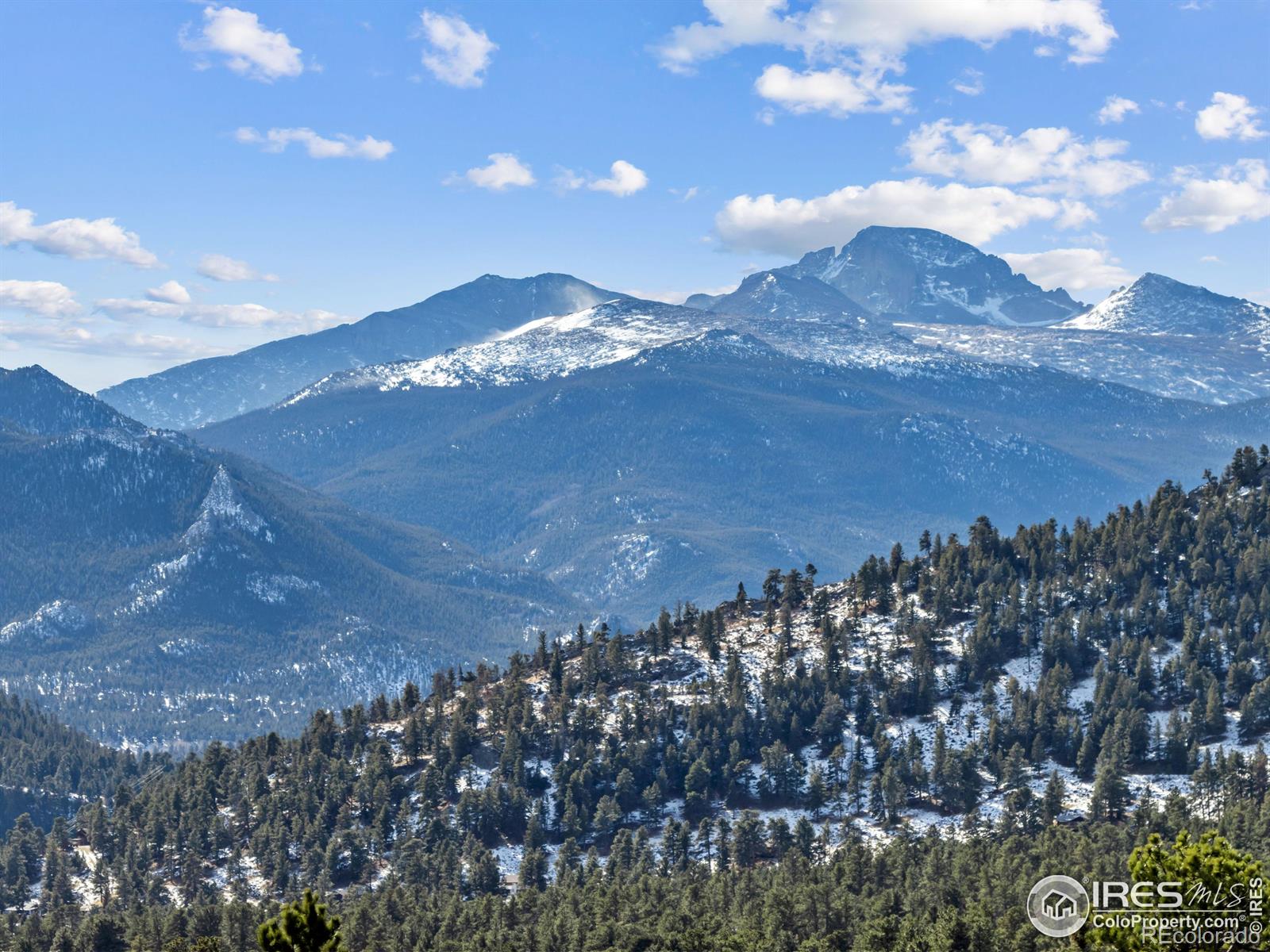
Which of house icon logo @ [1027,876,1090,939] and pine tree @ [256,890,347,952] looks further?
house icon logo @ [1027,876,1090,939]

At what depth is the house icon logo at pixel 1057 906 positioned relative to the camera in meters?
135

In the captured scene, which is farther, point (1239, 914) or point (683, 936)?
point (683, 936)

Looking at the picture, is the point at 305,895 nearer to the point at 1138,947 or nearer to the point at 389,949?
the point at 1138,947

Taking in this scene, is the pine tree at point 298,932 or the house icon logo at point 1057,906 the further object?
the house icon logo at point 1057,906

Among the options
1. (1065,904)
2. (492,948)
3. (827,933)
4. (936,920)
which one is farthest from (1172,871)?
(492,948)

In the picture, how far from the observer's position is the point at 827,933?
192000mm

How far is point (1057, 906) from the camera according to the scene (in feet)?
492

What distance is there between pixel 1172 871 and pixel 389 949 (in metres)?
139

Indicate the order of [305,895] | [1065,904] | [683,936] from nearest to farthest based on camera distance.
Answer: [305,895] < [1065,904] < [683,936]

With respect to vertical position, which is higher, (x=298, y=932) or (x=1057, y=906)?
(x=298, y=932)

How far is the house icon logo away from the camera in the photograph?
5320 inches

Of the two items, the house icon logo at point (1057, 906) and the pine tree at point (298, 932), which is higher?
→ the pine tree at point (298, 932)

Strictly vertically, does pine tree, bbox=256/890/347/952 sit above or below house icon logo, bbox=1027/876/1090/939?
above

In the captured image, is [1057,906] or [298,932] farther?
[1057,906]
